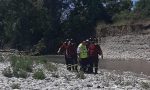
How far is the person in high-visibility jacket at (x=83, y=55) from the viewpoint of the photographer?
2683 cm

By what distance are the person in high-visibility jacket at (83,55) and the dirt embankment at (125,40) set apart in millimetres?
29247

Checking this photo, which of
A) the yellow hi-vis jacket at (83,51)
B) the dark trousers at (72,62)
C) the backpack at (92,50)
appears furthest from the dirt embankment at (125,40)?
the backpack at (92,50)

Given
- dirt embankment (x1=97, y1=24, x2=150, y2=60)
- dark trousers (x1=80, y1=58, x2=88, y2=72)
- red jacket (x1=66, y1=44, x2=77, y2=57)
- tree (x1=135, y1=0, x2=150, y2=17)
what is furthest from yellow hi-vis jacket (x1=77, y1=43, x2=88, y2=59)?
tree (x1=135, y1=0, x2=150, y2=17)

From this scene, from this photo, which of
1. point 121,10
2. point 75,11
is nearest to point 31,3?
point 75,11

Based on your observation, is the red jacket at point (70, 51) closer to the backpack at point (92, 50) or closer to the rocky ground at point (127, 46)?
the backpack at point (92, 50)

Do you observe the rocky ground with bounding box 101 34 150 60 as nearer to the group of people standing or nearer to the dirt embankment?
the dirt embankment

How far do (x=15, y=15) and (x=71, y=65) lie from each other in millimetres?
47100

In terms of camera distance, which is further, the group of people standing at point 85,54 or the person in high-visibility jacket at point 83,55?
the person in high-visibility jacket at point 83,55

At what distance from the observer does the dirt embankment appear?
199ft

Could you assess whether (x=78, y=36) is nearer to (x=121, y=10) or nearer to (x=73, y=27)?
(x=73, y=27)

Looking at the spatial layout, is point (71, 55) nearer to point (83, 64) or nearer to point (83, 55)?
Result: point (83, 64)

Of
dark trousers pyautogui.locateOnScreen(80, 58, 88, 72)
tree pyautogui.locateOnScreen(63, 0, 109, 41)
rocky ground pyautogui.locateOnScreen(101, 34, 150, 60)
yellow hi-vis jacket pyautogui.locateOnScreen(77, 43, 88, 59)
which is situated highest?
tree pyautogui.locateOnScreen(63, 0, 109, 41)

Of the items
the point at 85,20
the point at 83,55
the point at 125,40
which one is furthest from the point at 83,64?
the point at 85,20

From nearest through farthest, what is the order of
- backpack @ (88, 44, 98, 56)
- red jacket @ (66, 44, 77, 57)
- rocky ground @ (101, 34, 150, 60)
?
backpack @ (88, 44, 98, 56) → red jacket @ (66, 44, 77, 57) → rocky ground @ (101, 34, 150, 60)
